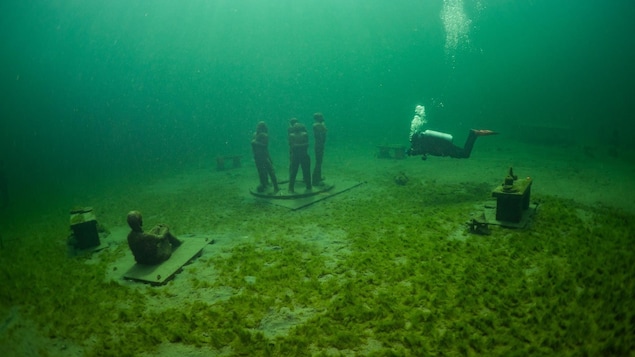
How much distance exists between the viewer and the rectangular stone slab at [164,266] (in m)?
7.29

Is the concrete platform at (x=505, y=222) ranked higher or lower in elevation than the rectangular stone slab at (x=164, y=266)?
higher

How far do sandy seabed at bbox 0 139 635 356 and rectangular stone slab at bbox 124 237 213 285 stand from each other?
0.20 metres

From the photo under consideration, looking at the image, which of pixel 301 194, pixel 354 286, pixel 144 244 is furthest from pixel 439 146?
pixel 144 244

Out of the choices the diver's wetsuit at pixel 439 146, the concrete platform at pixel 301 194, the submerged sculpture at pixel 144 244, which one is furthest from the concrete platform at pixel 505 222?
the submerged sculpture at pixel 144 244

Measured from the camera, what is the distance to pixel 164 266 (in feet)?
25.6

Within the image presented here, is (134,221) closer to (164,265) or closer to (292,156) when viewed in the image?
(164,265)

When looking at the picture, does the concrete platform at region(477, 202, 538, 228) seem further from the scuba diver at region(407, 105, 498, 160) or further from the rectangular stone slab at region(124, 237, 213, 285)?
the rectangular stone slab at region(124, 237, 213, 285)

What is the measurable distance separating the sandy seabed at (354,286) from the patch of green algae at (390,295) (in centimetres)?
3

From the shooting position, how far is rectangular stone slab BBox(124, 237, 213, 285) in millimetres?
7289

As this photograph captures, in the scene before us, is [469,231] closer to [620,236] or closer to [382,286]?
[620,236]

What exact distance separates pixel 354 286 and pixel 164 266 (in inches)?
173

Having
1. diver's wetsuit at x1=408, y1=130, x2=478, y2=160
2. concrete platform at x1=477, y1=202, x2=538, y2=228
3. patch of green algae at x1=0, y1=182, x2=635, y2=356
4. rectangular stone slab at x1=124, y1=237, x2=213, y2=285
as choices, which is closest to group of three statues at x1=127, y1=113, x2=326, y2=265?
rectangular stone slab at x1=124, y1=237, x2=213, y2=285

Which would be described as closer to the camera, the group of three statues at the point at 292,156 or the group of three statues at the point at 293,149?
the group of three statues at the point at 292,156

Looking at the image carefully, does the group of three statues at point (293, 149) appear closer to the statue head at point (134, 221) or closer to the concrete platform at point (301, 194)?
the concrete platform at point (301, 194)
